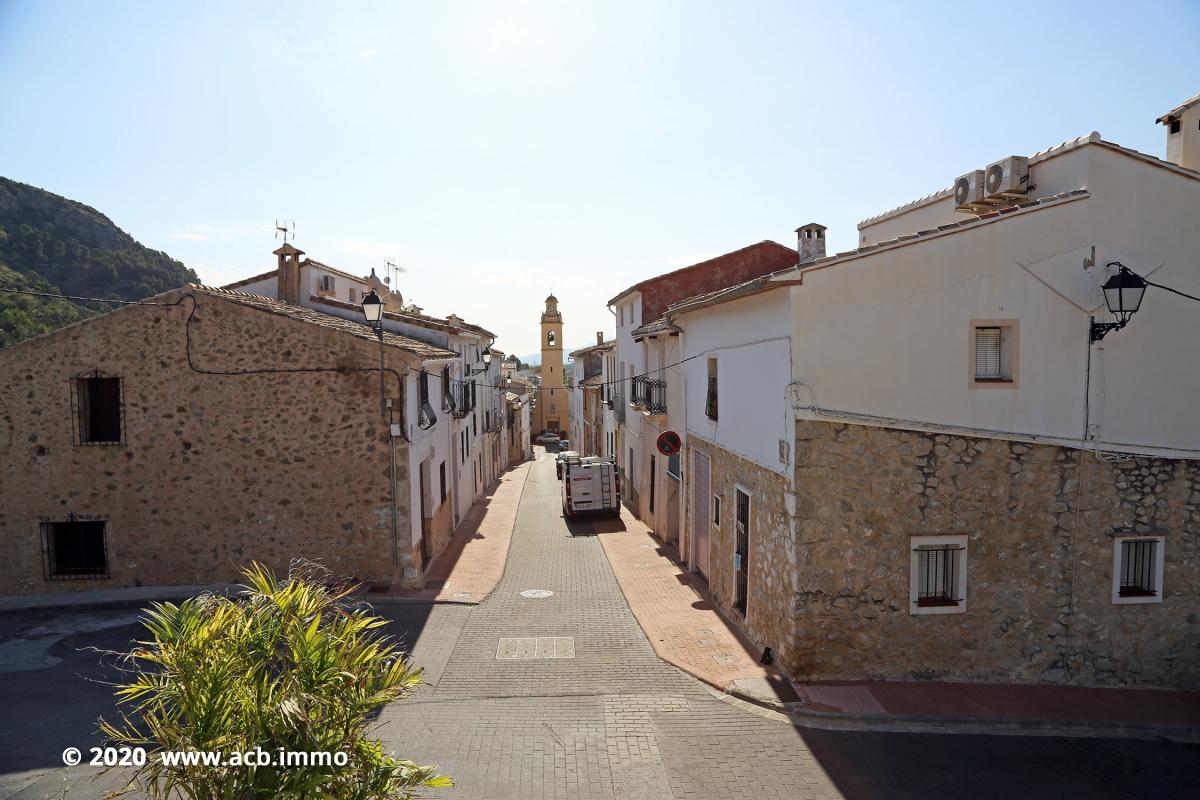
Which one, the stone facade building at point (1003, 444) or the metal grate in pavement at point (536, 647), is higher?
the stone facade building at point (1003, 444)

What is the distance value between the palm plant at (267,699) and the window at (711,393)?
10.4 metres

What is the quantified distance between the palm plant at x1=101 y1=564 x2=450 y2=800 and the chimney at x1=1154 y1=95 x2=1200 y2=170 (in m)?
13.5

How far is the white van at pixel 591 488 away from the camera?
24984mm

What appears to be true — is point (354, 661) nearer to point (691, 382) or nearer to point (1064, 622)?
point (1064, 622)

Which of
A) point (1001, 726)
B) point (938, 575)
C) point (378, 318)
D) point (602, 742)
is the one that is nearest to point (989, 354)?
point (938, 575)

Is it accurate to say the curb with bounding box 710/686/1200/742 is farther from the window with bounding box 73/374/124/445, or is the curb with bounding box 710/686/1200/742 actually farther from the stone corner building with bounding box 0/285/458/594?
the window with bounding box 73/374/124/445

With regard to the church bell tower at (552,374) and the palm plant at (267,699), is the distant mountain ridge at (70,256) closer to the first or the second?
the church bell tower at (552,374)

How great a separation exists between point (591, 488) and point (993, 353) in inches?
639

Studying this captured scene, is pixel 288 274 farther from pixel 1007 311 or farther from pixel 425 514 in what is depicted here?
pixel 1007 311

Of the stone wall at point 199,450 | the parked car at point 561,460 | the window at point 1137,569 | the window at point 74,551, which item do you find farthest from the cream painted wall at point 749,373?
the parked car at point 561,460

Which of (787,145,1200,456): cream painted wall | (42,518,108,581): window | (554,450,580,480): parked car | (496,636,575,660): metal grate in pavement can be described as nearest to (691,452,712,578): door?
(496,636,575,660): metal grate in pavement

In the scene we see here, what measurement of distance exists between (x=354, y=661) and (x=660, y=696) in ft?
20.6

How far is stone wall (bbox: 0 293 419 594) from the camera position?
47.2ft

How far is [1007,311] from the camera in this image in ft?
33.1
